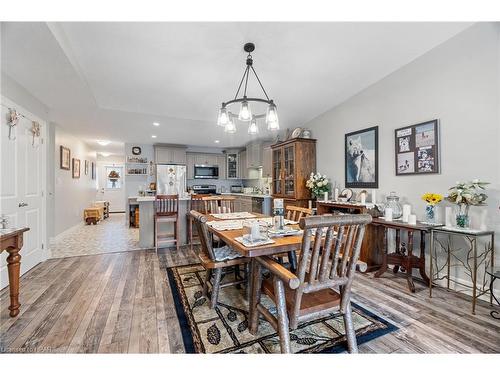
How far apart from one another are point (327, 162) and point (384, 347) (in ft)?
10.3

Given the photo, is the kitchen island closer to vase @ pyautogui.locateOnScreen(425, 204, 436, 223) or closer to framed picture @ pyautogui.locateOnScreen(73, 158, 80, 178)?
framed picture @ pyautogui.locateOnScreen(73, 158, 80, 178)

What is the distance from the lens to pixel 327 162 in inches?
165

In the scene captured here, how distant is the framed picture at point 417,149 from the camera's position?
2570 mm

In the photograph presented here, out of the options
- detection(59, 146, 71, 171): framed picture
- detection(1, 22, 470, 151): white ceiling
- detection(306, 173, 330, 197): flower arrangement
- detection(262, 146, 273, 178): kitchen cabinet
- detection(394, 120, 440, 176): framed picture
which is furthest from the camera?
detection(262, 146, 273, 178): kitchen cabinet

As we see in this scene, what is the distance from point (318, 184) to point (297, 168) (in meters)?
0.56

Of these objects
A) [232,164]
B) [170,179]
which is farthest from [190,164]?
[232,164]

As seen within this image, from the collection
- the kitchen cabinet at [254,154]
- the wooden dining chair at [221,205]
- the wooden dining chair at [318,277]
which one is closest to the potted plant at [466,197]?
the wooden dining chair at [318,277]

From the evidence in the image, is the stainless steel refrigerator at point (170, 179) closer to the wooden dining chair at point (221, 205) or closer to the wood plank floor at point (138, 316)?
the wooden dining chair at point (221, 205)

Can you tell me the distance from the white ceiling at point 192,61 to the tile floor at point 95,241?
2382 millimetres

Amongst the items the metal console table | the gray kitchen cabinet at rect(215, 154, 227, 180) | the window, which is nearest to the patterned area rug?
the metal console table

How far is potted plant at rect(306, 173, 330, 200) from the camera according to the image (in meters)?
3.98

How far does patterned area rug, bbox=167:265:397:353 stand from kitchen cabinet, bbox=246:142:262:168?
421cm
